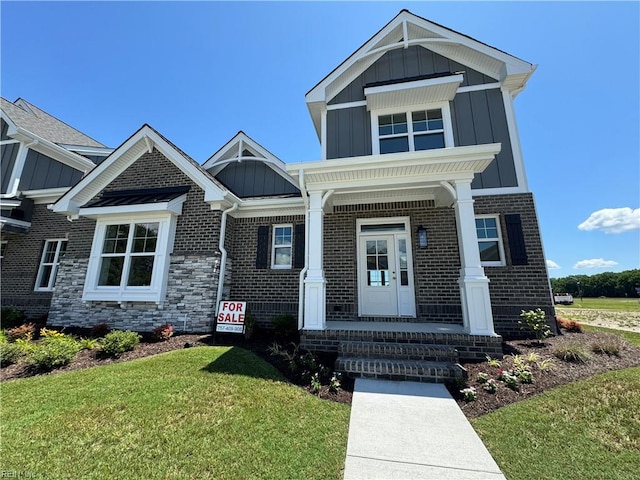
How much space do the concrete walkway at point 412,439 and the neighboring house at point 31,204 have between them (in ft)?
36.7

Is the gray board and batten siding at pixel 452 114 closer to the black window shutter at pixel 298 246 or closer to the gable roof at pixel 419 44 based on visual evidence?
the gable roof at pixel 419 44

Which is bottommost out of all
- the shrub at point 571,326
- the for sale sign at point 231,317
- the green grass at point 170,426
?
the green grass at point 170,426

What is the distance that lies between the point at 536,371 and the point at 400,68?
8.90 metres

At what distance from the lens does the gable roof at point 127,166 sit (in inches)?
302

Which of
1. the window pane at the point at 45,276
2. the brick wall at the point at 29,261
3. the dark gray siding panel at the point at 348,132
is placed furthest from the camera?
the window pane at the point at 45,276

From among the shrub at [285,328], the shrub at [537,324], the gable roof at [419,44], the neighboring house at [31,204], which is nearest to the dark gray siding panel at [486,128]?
the gable roof at [419,44]

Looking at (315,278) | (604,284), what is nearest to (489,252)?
(315,278)

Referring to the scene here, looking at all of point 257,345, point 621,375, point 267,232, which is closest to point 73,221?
point 267,232

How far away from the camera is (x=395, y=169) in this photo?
5879 millimetres

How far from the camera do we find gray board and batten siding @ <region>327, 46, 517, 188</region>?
739 centimetres

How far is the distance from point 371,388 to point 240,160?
Result: 8.84 m

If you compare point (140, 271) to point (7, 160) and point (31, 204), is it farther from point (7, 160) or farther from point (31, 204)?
point (7, 160)

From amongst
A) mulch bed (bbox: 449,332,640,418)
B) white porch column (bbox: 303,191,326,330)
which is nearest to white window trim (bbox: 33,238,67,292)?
white porch column (bbox: 303,191,326,330)

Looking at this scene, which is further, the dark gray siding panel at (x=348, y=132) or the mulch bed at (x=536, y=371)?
the dark gray siding panel at (x=348, y=132)
